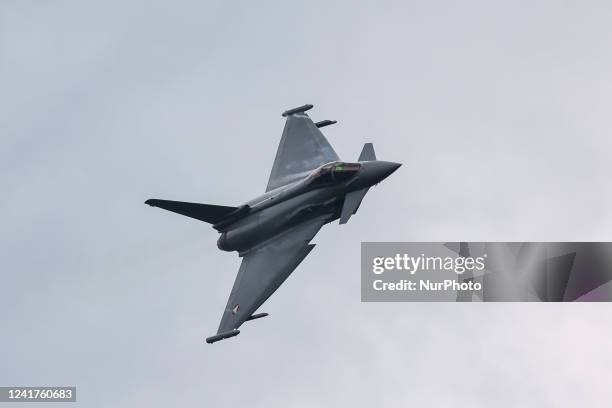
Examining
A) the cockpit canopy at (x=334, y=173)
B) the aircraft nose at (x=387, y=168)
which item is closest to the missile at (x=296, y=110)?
the cockpit canopy at (x=334, y=173)

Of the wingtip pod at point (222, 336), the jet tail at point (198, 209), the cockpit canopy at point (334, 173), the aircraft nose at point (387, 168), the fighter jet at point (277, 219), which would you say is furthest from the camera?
the jet tail at point (198, 209)

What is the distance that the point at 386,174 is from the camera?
92.9 metres

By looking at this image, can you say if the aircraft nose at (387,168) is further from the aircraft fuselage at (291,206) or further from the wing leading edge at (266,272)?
the wing leading edge at (266,272)

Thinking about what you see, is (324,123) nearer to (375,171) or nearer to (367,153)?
(367,153)

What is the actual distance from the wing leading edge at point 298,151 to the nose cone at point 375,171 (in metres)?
5.72

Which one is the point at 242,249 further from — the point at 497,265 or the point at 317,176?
the point at 497,265

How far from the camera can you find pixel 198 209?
94.8 meters

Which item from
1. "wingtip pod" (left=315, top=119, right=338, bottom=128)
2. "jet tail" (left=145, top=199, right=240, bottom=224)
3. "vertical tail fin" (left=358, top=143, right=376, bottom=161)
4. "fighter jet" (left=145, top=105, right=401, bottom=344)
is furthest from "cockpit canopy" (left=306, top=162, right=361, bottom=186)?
"wingtip pod" (left=315, top=119, right=338, bottom=128)

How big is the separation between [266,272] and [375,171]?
9905 millimetres

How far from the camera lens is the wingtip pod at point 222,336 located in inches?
3607

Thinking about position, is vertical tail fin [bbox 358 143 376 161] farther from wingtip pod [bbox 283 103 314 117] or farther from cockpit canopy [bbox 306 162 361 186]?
wingtip pod [bbox 283 103 314 117]

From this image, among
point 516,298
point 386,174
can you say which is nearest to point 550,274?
point 516,298

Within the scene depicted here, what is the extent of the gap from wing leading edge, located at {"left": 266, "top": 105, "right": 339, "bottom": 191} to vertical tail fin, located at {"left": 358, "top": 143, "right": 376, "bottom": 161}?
3.76 m

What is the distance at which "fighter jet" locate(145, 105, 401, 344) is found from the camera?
3649 inches
